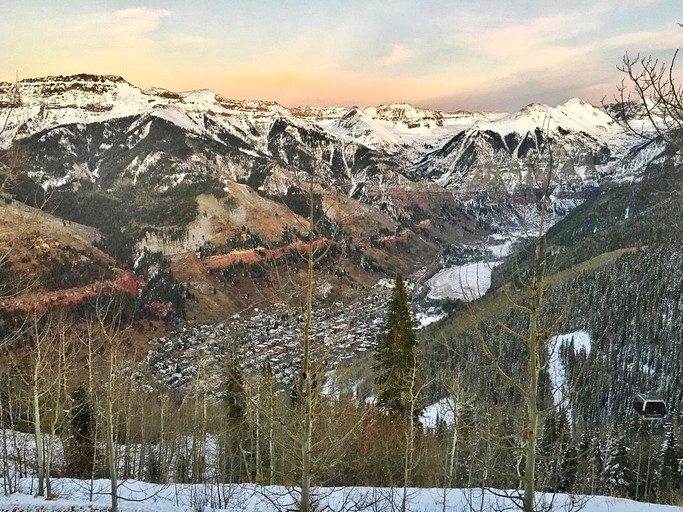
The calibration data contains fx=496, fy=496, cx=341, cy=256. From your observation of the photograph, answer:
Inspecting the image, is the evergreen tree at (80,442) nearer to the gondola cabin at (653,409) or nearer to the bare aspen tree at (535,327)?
the bare aspen tree at (535,327)

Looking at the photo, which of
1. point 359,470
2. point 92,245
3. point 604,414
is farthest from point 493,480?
point 92,245

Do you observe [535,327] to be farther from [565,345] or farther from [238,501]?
[565,345]

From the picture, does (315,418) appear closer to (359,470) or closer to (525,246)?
(525,246)

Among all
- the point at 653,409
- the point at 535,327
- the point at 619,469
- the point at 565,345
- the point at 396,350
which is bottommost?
the point at 653,409

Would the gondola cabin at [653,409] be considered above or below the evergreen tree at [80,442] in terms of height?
below

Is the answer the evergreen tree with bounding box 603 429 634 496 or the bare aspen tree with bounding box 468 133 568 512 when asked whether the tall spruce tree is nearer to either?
the bare aspen tree with bounding box 468 133 568 512

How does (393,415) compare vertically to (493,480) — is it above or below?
above

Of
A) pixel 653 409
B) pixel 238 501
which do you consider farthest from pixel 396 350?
pixel 653 409

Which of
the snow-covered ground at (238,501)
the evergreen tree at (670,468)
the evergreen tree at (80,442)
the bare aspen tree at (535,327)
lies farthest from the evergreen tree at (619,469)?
the bare aspen tree at (535,327)

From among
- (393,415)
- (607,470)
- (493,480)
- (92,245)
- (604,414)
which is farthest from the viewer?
(92,245)

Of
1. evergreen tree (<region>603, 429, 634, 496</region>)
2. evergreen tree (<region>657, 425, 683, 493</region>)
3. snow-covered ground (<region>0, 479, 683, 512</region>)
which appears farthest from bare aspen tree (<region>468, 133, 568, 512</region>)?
evergreen tree (<region>657, 425, 683, 493</region>)

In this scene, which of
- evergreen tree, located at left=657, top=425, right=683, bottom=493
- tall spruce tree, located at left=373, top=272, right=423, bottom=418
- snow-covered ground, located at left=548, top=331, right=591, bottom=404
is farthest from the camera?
snow-covered ground, located at left=548, top=331, right=591, bottom=404
